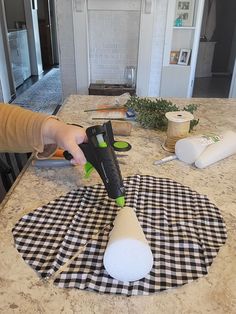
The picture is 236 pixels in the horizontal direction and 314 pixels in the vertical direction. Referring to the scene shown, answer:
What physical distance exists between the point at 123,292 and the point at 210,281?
0.17 metres

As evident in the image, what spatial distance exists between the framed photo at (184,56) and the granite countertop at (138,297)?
1772mm

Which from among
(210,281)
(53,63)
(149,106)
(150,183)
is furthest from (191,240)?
(53,63)

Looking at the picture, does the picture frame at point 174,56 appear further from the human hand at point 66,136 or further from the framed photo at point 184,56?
the human hand at point 66,136

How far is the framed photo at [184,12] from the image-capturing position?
107 inches

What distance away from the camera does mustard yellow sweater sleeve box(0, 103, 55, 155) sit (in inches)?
30.4

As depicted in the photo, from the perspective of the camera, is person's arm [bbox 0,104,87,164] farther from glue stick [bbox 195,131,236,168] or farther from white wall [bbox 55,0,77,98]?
white wall [bbox 55,0,77,98]

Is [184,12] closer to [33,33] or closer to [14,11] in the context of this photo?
[33,33]

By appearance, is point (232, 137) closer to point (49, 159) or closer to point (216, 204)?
point (216, 204)

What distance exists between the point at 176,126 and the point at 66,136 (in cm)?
44

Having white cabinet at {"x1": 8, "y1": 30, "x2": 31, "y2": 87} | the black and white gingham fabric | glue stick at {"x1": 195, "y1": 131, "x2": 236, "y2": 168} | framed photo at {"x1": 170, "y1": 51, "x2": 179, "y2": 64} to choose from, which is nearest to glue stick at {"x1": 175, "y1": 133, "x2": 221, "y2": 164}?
glue stick at {"x1": 195, "y1": 131, "x2": 236, "y2": 168}

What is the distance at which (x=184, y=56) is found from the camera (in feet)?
9.45

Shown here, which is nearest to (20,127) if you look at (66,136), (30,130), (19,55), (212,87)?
(30,130)

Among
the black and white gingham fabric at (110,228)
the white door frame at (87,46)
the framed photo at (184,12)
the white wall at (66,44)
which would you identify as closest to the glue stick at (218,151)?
the black and white gingham fabric at (110,228)

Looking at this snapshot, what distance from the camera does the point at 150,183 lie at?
0.84 metres
